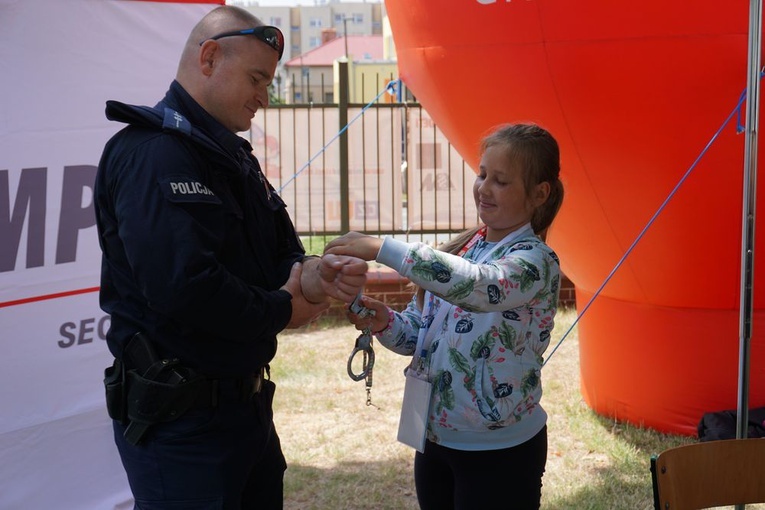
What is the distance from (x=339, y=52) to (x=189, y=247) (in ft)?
158

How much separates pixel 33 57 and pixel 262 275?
167 cm

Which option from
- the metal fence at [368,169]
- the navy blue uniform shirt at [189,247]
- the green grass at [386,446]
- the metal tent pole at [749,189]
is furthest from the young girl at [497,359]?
the metal fence at [368,169]

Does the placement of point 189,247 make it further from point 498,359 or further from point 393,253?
point 498,359

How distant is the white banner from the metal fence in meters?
5.95

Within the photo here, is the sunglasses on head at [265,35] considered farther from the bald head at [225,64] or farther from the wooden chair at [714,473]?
the wooden chair at [714,473]

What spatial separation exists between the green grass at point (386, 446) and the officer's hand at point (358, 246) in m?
2.24

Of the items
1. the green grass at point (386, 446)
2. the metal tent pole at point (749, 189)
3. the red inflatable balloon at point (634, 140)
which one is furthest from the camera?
the green grass at point (386, 446)

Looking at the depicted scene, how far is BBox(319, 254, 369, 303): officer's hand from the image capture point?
7.23ft

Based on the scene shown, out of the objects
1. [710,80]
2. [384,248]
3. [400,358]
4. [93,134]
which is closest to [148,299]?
[384,248]

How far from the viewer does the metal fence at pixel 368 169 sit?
374 inches

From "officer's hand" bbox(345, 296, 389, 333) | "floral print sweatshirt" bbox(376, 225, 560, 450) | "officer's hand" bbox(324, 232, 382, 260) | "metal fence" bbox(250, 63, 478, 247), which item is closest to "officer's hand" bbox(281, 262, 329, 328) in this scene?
"officer's hand" bbox(324, 232, 382, 260)

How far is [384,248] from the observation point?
210 cm

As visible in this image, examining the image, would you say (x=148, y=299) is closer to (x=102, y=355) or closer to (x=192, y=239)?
(x=192, y=239)

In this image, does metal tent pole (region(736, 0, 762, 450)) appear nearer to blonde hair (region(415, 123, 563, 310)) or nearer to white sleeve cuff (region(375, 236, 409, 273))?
blonde hair (region(415, 123, 563, 310))
